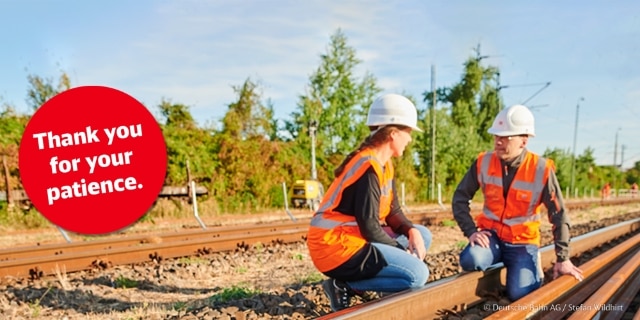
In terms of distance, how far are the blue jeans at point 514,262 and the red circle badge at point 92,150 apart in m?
5.01

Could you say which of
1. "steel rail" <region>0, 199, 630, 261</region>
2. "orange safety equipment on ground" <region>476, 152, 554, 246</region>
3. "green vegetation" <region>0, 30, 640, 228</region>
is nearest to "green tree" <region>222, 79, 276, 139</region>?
"green vegetation" <region>0, 30, 640, 228</region>

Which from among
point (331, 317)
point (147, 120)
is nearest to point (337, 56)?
point (147, 120)

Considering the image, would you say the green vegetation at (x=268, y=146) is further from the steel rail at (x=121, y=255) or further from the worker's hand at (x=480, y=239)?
the worker's hand at (x=480, y=239)

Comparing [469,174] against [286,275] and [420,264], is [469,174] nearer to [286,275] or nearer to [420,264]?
[420,264]

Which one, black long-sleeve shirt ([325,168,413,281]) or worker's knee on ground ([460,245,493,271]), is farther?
worker's knee on ground ([460,245,493,271])

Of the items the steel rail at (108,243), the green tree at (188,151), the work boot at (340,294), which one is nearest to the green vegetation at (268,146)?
the green tree at (188,151)

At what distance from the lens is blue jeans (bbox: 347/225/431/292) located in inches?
146

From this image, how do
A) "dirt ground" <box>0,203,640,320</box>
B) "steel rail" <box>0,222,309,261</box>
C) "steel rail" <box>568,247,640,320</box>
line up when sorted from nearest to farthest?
1. "steel rail" <box>568,247,640,320</box>
2. "dirt ground" <box>0,203,640,320</box>
3. "steel rail" <box>0,222,309,261</box>

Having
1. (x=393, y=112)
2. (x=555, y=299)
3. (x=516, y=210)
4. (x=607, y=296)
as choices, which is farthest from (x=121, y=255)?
(x=607, y=296)

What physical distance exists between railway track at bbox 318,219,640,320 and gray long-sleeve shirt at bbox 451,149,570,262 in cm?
31

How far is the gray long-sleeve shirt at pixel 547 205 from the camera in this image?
15.1ft

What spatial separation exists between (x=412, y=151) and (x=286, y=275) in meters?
25.3

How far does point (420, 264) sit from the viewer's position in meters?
3.87

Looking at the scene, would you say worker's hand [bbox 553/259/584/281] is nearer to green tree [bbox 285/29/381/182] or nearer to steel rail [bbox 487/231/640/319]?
steel rail [bbox 487/231/640/319]
